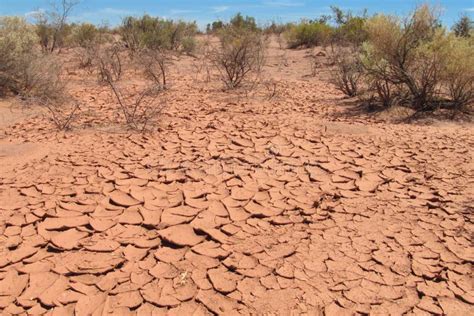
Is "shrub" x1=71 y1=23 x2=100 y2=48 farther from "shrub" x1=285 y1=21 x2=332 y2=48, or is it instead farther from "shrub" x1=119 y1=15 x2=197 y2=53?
"shrub" x1=285 y1=21 x2=332 y2=48

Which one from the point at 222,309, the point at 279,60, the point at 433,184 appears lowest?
the point at 222,309

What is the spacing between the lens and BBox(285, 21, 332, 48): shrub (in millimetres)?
16594

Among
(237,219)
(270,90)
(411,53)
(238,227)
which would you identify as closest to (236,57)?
(270,90)

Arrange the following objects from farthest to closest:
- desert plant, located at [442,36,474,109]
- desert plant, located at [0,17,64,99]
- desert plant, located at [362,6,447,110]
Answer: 1. desert plant, located at [0,17,64,99]
2. desert plant, located at [362,6,447,110]
3. desert plant, located at [442,36,474,109]

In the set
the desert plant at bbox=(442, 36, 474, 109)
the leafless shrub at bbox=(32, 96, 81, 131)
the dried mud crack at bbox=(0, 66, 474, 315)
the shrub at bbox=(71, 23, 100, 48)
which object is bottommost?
→ the dried mud crack at bbox=(0, 66, 474, 315)

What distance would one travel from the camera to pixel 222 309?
7.76 ft

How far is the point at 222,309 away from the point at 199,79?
848 centimetres

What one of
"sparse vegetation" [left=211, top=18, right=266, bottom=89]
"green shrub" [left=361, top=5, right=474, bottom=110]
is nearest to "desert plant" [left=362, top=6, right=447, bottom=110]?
"green shrub" [left=361, top=5, right=474, bottom=110]

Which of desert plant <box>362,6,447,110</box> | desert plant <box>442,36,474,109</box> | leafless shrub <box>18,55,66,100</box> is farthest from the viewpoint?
leafless shrub <box>18,55,66,100</box>

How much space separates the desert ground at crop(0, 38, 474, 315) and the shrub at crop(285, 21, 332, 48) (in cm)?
1142

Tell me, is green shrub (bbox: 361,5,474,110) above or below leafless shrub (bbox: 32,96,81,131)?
above

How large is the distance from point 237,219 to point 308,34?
14867 mm

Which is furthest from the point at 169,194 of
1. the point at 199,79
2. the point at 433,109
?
the point at 199,79

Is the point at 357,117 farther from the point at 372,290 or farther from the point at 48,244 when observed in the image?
the point at 48,244
